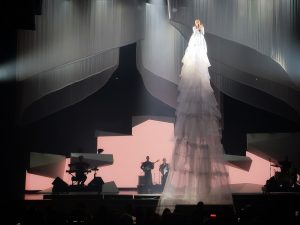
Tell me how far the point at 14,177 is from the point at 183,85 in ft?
15.9

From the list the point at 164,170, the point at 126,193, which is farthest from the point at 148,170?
the point at 126,193

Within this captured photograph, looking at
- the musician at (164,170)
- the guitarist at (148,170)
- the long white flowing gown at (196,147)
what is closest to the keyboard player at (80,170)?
the guitarist at (148,170)

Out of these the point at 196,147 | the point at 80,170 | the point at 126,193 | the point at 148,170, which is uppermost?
the point at 196,147

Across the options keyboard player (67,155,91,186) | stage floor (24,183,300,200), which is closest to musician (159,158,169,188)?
stage floor (24,183,300,200)

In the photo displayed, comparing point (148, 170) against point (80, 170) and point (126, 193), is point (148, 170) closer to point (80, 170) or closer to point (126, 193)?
point (126, 193)

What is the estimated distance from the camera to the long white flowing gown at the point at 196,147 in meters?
10.5

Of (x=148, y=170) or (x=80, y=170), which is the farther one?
(x=148, y=170)

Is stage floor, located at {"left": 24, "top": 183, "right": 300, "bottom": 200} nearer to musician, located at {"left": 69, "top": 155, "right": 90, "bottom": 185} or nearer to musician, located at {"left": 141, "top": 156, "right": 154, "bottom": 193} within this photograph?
musician, located at {"left": 141, "top": 156, "right": 154, "bottom": 193}

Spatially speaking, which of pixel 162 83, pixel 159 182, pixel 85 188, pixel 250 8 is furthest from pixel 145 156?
pixel 250 8

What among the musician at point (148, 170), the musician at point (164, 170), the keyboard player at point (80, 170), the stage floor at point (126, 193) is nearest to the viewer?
the stage floor at point (126, 193)

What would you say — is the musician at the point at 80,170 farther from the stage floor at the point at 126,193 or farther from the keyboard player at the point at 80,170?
the stage floor at the point at 126,193

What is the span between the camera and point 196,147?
35.0 feet

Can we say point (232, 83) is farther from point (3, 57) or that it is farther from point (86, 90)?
point (3, 57)

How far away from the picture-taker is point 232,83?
1658 cm
